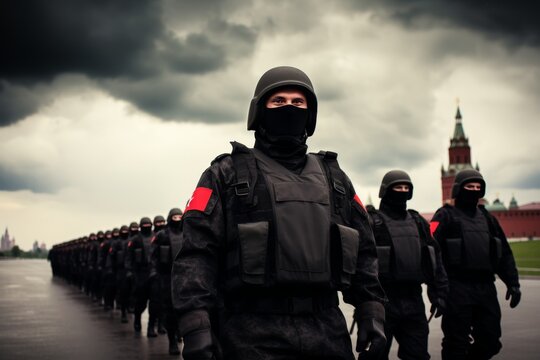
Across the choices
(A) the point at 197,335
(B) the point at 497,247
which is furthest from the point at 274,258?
(B) the point at 497,247

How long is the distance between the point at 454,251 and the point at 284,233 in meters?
4.91

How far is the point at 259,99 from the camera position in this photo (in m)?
3.54

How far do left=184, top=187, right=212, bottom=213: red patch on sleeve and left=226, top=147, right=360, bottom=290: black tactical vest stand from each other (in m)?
0.12

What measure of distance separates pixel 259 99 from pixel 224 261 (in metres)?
0.86

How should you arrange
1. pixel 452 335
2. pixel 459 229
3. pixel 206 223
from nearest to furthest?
pixel 206 223
pixel 452 335
pixel 459 229

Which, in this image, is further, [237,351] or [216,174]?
[216,174]

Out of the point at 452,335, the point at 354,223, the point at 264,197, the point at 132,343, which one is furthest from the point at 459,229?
the point at 132,343

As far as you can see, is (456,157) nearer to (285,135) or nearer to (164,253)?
(164,253)

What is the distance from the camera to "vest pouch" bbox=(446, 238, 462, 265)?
7.62 metres

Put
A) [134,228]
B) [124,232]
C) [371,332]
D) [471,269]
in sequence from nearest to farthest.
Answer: [371,332], [471,269], [134,228], [124,232]

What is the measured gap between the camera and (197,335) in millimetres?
2938

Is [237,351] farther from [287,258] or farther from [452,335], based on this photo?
[452,335]

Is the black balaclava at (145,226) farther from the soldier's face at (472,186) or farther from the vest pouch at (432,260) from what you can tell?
the vest pouch at (432,260)

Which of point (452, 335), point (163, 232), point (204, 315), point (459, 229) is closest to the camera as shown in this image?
point (204, 315)
